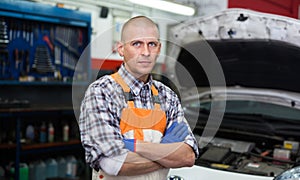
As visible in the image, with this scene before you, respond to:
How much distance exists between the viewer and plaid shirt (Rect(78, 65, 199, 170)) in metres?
0.99

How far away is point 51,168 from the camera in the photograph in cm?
354

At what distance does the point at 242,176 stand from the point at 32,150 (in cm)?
221

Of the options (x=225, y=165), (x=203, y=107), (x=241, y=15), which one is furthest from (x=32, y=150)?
(x=241, y=15)

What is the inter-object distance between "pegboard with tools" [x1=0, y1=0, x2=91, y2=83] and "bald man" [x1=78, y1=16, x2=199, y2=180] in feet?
6.68

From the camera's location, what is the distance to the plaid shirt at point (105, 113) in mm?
987

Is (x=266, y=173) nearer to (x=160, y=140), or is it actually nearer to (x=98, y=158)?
(x=160, y=140)

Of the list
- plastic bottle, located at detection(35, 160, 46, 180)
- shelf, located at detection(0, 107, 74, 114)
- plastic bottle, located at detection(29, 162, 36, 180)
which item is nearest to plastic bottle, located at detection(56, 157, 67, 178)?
plastic bottle, located at detection(35, 160, 46, 180)

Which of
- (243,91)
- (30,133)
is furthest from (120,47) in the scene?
(30,133)

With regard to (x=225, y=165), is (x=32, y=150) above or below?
below

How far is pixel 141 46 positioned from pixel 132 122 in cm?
21

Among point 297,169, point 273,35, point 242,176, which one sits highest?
point 273,35

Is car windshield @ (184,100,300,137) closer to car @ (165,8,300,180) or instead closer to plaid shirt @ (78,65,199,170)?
car @ (165,8,300,180)

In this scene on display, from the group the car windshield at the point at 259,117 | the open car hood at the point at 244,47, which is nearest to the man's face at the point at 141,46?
the open car hood at the point at 244,47

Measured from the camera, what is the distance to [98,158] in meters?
1.00
